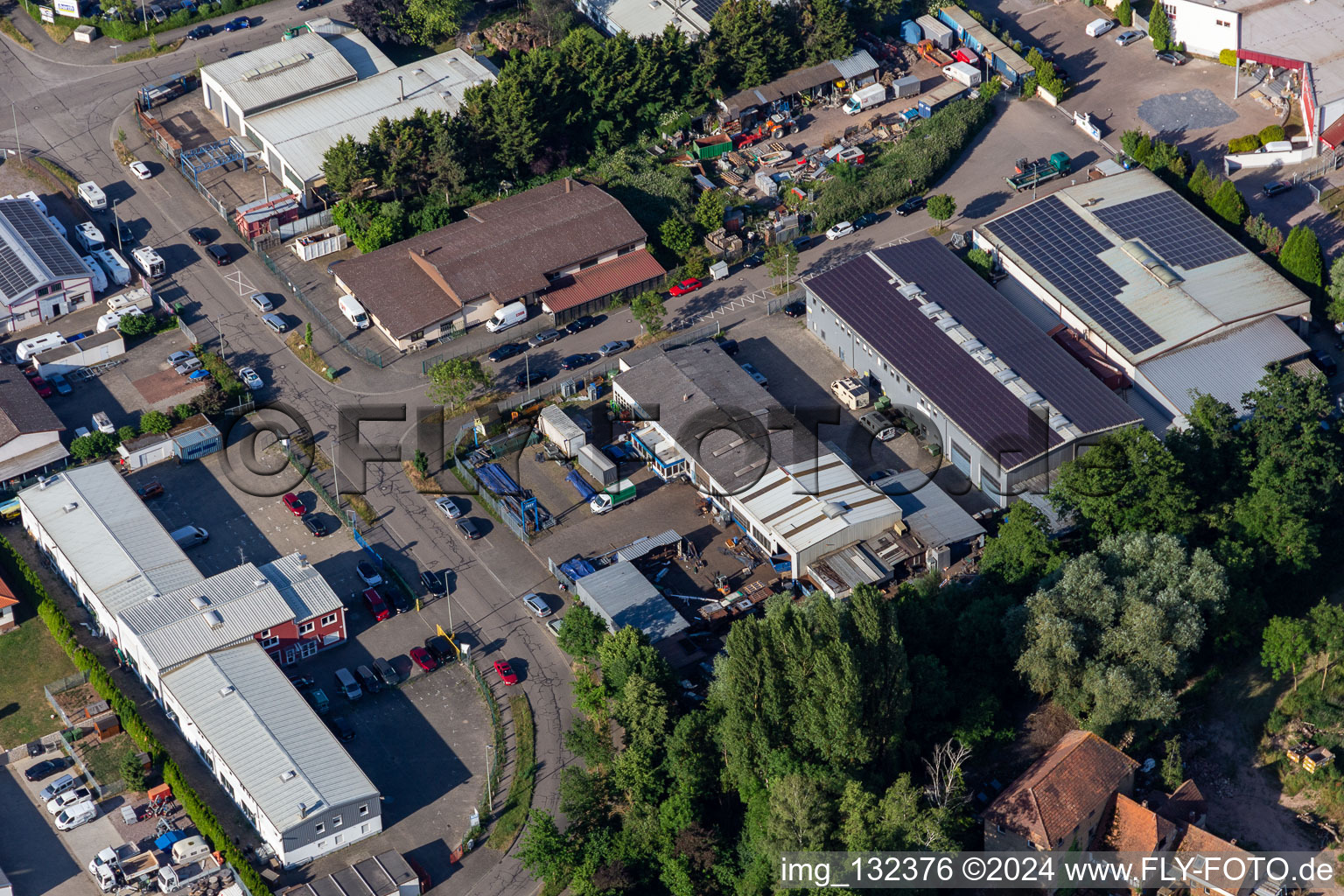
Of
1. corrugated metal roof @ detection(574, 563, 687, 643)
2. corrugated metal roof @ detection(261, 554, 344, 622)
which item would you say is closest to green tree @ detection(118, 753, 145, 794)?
corrugated metal roof @ detection(261, 554, 344, 622)

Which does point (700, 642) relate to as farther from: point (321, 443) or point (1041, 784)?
point (321, 443)

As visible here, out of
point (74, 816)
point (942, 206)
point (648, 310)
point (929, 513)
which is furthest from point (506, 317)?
point (74, 816)

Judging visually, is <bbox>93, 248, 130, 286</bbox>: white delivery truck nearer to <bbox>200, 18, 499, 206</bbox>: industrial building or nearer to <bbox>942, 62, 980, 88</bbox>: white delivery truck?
<bbox>200, 18, 499, 206</bbox>: industrial building

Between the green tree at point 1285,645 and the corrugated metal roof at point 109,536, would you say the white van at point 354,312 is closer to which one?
the corrugated metal roof at point 109,536

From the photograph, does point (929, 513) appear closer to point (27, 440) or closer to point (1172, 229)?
point (1172, 229)

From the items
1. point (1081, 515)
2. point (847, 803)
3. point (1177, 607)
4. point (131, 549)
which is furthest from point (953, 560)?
point (131, 549)
